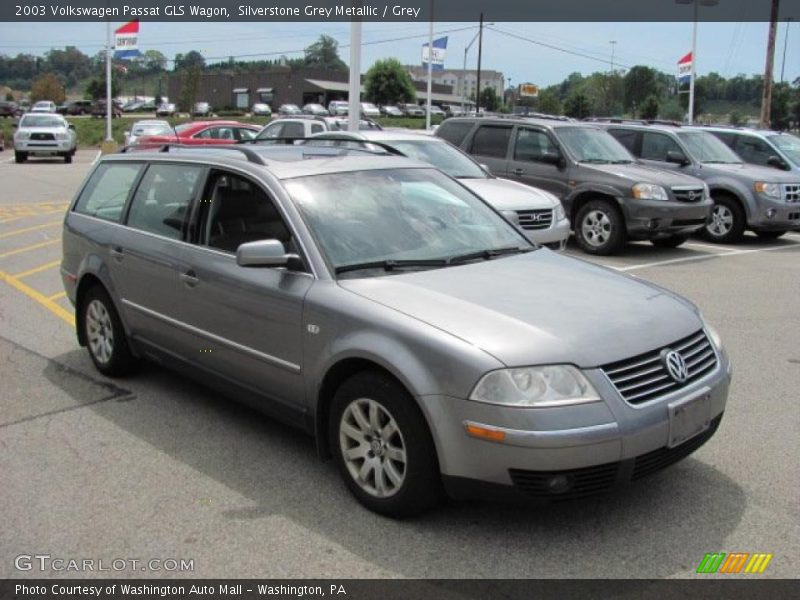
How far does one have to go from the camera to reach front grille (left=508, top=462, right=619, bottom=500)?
3.34 m

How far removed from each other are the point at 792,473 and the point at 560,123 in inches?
362

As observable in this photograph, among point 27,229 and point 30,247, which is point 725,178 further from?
point 27,229

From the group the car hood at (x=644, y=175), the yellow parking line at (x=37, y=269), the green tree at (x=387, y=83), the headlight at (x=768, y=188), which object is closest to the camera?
the yellow parking line at (x=37, y=269)

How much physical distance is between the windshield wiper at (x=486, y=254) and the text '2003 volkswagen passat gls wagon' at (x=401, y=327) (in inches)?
0.6

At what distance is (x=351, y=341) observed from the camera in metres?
3.76

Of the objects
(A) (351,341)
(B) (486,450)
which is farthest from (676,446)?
(A) (351,341)

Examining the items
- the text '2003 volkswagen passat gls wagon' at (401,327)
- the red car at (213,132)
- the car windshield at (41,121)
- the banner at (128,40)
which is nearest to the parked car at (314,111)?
the banner at (128,40)

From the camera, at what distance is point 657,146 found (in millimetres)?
14219

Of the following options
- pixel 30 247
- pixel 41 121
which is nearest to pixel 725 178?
pixel 30 247

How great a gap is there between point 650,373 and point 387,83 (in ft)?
310

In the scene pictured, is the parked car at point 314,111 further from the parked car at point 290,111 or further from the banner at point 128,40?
the banner at point 128,40

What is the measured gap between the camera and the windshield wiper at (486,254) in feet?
14.5

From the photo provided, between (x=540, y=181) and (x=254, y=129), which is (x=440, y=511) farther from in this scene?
(x=254, y=129)

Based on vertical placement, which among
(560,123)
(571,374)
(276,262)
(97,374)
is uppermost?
(560,123)
